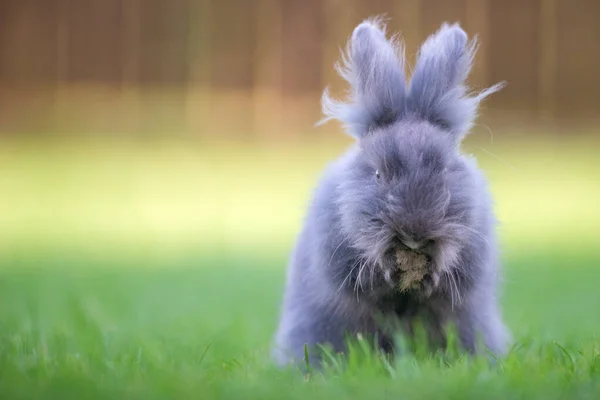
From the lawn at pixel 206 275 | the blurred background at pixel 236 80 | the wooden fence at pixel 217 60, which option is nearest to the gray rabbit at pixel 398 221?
the lawn at pixel 206 275

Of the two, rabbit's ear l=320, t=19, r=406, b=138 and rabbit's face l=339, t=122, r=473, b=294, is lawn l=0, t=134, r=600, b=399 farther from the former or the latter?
rabbit's ear l=320, t=19, r=406, b=138

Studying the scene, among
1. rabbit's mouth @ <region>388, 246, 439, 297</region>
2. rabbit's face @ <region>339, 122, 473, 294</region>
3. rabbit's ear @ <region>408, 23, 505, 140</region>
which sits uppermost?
rabbit's ear @ <region>408, 23, 505, 140</region>

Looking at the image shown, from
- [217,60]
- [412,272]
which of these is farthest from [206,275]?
[217,60]

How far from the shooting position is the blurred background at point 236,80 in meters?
12.6

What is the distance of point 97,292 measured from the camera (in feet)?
20.6

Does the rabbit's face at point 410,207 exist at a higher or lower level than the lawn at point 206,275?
higher

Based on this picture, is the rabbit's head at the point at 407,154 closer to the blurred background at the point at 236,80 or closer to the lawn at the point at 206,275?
the lawn at the point at 206,275

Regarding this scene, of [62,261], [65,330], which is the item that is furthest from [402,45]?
[62,261]

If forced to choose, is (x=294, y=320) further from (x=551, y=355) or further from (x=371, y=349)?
(x=551, y=355)

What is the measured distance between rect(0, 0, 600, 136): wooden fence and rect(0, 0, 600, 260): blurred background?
0.02 meters

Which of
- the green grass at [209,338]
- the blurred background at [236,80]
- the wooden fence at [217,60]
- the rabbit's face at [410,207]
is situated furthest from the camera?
the wooden fence at [217,60]

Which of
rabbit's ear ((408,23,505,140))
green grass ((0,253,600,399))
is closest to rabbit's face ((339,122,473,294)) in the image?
rabbit's ear ((408,23,505,140))

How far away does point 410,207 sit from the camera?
10.1ft

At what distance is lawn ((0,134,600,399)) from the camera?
106 inches
